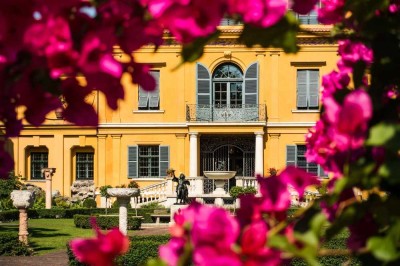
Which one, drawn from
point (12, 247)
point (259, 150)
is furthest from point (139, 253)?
point (259, 150)

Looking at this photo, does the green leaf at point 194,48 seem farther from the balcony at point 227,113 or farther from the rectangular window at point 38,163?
the rectangular window at point 38,163

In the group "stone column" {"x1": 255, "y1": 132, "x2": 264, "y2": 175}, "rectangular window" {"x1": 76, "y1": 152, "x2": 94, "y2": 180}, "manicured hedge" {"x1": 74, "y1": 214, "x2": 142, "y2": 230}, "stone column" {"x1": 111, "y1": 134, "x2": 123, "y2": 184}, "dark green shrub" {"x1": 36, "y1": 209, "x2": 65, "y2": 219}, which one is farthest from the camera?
"rectangular window" {"x1": 76, "y1": 152, "x2": 94, "y2": 180}

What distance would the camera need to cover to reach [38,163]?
2512 cm

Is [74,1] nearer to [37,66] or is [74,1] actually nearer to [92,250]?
[37,66]

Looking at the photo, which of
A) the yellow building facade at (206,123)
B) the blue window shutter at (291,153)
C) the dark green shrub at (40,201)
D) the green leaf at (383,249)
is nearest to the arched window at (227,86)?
the yellow building facade at (206,123)

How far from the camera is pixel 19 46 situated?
1.02 metres

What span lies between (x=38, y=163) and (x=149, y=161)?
4.00m

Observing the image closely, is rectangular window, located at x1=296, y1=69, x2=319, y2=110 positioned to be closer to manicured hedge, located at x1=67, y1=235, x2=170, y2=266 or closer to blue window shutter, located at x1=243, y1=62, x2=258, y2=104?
blue window shutter, located at x1=243, y1=62, x2=258, y2=104

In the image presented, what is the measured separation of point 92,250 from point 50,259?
32.9ft

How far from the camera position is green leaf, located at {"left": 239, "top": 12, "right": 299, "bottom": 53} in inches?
42.0

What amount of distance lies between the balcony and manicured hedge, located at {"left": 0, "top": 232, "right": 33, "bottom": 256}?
12998mm

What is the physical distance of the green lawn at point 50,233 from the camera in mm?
12445


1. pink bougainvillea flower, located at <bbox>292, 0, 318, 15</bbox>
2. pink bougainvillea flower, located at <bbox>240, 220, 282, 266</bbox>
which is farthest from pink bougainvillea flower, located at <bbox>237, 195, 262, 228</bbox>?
pink bougainvillea flower, located at <bbox>292, 0, 318, 15</bbox>

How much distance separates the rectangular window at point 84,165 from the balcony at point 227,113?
3901 mm
